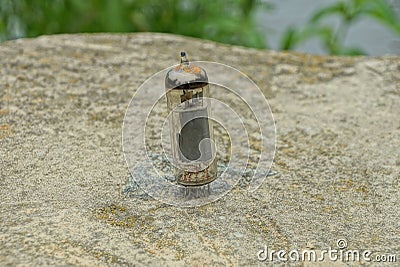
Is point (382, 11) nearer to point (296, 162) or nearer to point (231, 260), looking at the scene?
point (296, 162)

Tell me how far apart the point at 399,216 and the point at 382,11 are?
1372mm

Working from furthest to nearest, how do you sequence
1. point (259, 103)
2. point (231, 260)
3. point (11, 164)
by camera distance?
point (259, 103) → point (11, 164) → point (231, 260)

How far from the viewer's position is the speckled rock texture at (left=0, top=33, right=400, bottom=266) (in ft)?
5.43

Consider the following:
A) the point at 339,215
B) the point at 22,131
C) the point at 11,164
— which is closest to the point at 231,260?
the point at 339,215

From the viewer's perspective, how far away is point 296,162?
2.07m

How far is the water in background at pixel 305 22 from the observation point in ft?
12.8

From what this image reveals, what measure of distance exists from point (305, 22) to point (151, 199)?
8.15 ft

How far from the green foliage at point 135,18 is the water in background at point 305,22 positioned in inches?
19.4
